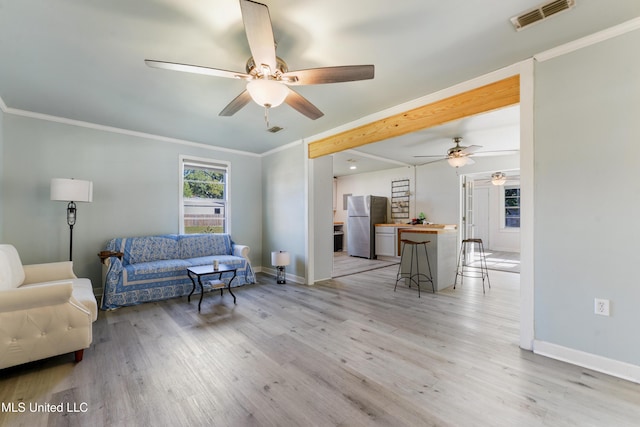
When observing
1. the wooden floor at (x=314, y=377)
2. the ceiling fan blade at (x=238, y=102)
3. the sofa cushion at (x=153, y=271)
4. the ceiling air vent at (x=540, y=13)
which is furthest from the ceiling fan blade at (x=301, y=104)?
the sofa cushion at (x=153, y=271)

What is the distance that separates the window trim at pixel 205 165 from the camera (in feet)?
15.7

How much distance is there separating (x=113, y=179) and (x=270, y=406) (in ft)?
13.8

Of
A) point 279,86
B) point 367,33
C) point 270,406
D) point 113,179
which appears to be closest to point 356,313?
point 270,406

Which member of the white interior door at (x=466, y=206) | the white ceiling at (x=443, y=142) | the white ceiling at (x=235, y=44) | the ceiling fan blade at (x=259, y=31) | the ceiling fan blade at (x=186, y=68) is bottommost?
the white interior door at (x=466, y=206)

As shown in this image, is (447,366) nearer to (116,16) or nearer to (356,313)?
(356,313)

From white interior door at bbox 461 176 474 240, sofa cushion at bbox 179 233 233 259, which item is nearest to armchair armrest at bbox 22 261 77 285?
sofa cushion at bbox 179 233 233 259

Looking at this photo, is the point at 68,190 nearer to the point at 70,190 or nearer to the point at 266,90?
the point at 70,190

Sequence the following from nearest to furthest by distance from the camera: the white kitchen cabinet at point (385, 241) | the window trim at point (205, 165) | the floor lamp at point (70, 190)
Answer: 1. the floor lamp at point (70, 190)
2. the window trim at point (205, 165)
3. the white kitchen cabinet at point (385, 241)

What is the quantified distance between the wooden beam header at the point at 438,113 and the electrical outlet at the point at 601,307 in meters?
1.77

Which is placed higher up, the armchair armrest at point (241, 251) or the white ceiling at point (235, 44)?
the white ceiling at point (235, 44)

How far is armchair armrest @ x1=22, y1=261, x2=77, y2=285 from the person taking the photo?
296 centimetres

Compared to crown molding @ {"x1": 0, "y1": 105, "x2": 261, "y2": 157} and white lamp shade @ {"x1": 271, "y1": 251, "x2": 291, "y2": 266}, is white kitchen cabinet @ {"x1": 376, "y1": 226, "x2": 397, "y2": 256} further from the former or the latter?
crown molding @ {"x1": 0, "y1": 105, "x2": 261, "y2": 157}

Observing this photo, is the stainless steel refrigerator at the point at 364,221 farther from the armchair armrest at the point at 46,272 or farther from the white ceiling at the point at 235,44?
the armchair armrest at the point at 46,272

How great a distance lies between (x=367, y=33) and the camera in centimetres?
199
